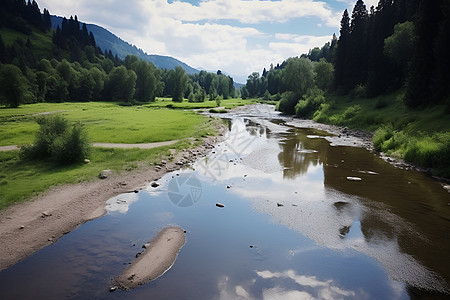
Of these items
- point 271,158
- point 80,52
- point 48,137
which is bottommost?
point 271,158

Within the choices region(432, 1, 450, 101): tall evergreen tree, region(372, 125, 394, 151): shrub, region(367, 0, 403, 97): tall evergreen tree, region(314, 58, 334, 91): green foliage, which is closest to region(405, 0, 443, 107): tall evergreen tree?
region(432, 1, 450, 101): tall evergreen tree

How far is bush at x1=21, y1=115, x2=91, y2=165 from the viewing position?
2172 centimetres

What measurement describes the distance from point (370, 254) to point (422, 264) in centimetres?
177

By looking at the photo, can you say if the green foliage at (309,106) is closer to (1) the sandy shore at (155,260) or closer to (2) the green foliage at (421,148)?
(2) the green foliage at (421,148)

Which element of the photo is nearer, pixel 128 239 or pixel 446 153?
pixel 128 239

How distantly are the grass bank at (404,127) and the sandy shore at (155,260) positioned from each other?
68.6 feet

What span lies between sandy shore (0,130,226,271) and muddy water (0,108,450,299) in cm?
65

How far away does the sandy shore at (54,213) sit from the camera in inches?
442

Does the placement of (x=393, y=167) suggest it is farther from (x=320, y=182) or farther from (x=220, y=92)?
(x=220, y=92)

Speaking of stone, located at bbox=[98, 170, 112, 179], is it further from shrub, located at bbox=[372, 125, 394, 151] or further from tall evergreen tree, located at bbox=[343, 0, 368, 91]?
tall evergreen tree, located at bbox=[343, 0, 368, 91]

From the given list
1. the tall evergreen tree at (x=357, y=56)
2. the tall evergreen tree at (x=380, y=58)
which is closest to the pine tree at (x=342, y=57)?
the tall evergreen tree at (x=357, y=56)

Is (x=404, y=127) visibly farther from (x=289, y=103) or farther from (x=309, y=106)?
(x=289, y=103)

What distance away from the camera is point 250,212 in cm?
1520

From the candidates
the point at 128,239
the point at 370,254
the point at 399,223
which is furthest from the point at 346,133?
the point at 128,239
